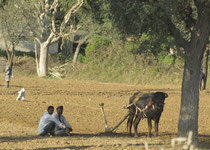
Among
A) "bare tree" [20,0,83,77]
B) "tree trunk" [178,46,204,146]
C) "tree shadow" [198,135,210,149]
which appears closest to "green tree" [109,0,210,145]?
"tree trunk" [178,46,204,146]

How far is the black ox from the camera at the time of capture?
13469 mm

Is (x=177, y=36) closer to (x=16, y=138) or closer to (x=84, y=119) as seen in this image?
(x=16, y=138)

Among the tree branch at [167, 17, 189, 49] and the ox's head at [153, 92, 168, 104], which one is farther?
the ox's head at [153, 92, 168, 104]

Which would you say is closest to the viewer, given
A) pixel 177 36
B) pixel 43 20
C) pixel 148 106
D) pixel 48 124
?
pixel 177 36

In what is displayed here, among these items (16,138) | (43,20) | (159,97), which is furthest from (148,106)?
(43,20)

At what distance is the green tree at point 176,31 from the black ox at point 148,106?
1.67 m

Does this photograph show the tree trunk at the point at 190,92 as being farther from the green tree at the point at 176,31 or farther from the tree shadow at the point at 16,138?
the tree shadow at the point at 16,138

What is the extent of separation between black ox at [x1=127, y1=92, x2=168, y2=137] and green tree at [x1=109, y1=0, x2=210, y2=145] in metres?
1.67

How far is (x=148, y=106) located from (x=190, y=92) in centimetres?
231

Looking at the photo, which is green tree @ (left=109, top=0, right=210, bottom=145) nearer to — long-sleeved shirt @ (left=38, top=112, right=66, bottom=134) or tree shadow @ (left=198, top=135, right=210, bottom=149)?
tree shadow @ (left=198, top=135, right=210, bottom=149)

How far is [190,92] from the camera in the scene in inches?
457

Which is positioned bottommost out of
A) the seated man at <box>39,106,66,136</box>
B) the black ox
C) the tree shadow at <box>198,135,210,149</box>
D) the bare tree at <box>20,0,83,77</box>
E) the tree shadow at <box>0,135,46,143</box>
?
the tree shadow at <box>198,135,210,149</box>

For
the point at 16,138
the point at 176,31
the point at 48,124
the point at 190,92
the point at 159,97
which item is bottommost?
the point at 16,138

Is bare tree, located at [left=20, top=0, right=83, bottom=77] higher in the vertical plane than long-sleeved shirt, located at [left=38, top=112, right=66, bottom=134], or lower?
higher
